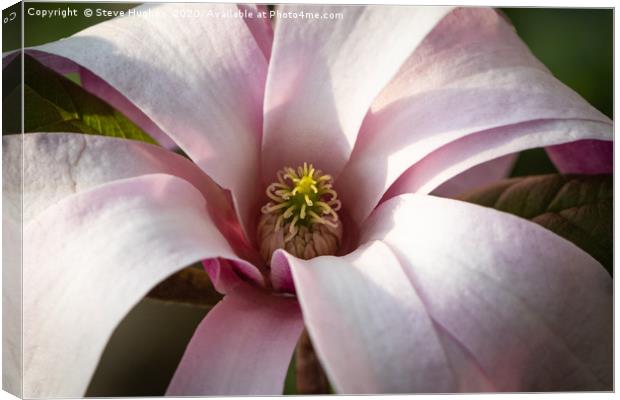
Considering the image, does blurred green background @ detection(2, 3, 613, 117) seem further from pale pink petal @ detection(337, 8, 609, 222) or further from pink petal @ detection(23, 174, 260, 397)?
pink petal @ detection(23, 174, 260, 397)

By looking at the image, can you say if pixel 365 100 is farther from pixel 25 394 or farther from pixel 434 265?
pixel 25 394

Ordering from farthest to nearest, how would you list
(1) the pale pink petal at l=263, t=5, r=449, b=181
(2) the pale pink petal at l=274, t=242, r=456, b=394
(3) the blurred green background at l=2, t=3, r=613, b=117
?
(3) the blurred green background at l=2, t=3, r=613, b=117 < (1) the pale pink petal at l=263, t=5, r=449, b=181 < (2) the pale pink petal at l=274, t=242, r=456, b=394

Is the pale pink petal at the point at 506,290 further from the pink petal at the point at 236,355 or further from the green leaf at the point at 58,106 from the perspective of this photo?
the green leaf at the point at 58,106

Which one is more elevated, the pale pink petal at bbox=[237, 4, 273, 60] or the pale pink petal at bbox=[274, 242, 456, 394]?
the pale pink petal at bbox=[237, 4, 273, 60]

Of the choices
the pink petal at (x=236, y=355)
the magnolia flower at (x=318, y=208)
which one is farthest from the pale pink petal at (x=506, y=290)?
the pink petal at (x=236, y=355)

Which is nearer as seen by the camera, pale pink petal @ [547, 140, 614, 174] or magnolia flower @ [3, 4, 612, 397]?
magnolia flower @ [3, 4, 612, 397]

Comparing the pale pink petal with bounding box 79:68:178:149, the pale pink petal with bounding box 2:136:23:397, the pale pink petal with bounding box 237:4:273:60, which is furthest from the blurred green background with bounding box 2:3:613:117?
the pale pink petal with bounding box 2:136:23:397
